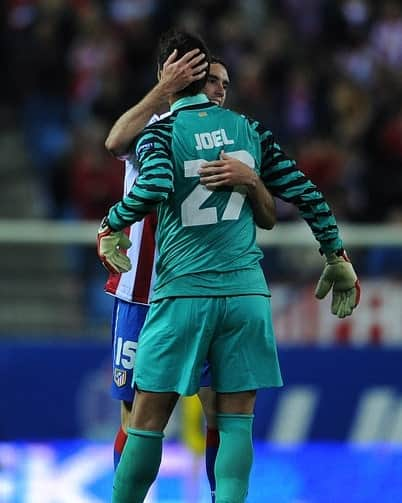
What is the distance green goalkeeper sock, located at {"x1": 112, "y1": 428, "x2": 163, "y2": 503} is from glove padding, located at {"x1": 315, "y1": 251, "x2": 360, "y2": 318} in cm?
85

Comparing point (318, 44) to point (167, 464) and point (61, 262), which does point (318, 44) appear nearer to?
point (61, 262)

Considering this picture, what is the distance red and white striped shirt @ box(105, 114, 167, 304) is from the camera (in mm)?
5621

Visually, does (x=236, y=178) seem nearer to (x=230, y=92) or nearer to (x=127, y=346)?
(x=127, y=346)

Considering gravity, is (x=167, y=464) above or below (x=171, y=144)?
below

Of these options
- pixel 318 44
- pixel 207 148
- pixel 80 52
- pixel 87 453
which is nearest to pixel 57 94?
pixel 80 52

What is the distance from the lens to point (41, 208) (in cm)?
1135

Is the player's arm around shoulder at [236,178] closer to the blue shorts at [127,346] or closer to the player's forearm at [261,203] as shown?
the player's forearm at [261,203]

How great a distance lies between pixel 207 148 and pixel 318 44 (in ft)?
27.1

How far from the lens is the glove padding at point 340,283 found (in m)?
5.31

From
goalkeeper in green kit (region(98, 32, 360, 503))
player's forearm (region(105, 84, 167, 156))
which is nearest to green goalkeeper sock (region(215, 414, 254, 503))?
goalkeeper in green kit (region(98, 32, 360, 503))

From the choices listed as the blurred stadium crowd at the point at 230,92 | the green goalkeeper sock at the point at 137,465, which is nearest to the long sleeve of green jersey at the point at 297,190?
the green goalkeeper sock at the point at 137,465

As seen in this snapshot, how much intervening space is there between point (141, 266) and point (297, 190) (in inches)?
30.9

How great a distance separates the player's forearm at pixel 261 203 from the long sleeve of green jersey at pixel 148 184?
36 cm

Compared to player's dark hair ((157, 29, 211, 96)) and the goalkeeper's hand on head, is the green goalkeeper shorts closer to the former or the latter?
the goalkeeper's hand on head
